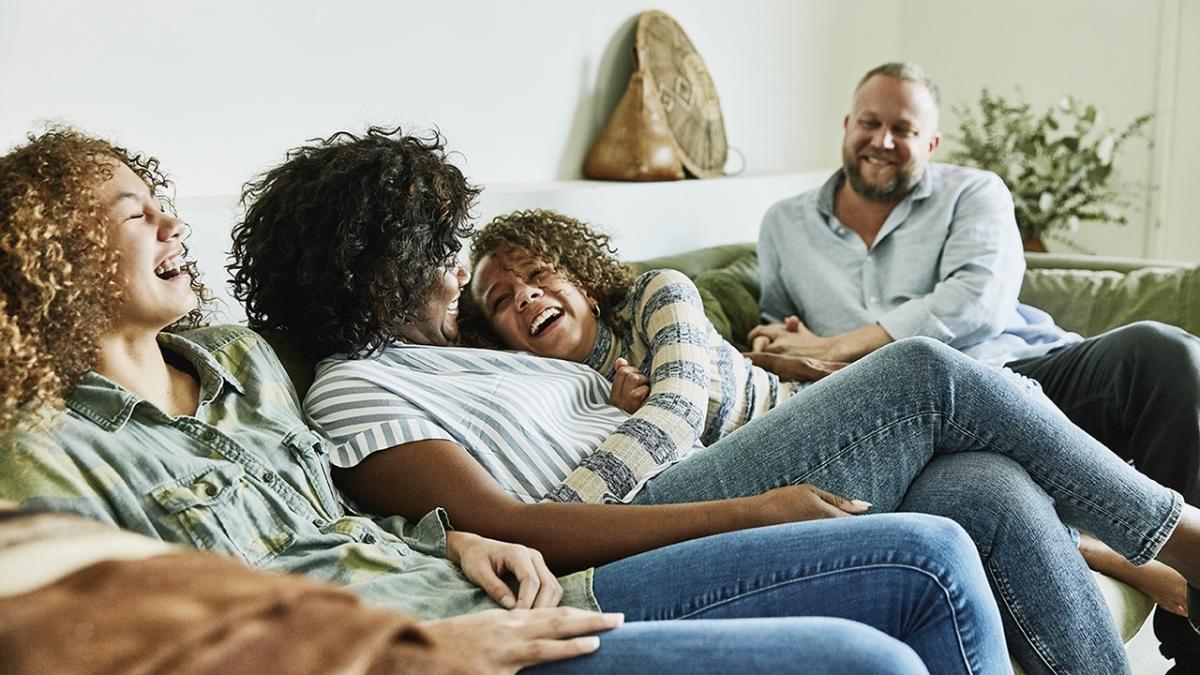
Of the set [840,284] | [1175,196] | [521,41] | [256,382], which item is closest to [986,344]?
[840,284]

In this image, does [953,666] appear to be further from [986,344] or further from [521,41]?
[521,41]

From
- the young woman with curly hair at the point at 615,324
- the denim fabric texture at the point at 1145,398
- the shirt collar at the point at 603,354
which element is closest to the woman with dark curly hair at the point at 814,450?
the young woman with curly hair at the point at 615,324

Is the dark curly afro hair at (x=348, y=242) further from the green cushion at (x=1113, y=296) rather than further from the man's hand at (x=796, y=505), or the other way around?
the green cushion at (x=1113, y=296)

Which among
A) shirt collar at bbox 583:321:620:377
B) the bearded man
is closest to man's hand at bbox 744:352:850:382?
the bearded man

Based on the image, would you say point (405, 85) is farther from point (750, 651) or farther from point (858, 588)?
point (750, 651)

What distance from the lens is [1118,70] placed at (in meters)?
4.59

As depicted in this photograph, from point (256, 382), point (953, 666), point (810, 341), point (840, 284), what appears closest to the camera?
point (953, 666)

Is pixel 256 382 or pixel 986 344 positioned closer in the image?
pixel 256 382

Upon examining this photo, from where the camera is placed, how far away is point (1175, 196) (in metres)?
4.55

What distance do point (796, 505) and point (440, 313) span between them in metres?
0.61

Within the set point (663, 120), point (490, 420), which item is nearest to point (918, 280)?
point (663, 120)

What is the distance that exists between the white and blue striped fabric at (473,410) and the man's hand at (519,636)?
40 cm

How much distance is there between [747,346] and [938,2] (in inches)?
104

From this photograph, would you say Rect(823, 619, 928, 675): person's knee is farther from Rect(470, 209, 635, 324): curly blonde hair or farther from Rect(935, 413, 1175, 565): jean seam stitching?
Rect(470, 209, 635, 324): curly blonde hair
